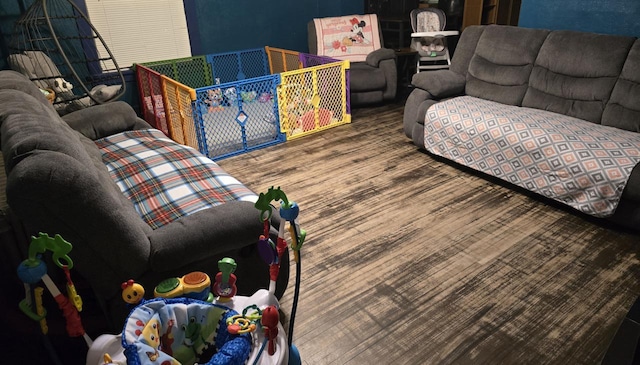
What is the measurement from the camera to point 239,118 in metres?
3.77

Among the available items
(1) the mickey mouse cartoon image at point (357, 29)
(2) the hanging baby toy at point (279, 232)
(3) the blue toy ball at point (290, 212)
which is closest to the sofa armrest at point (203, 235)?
(2) the hanging baby toy at point (279, 232)

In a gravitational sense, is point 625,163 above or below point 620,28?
below

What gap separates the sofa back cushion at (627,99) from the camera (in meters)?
2.81

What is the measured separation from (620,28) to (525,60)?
682 millimetres

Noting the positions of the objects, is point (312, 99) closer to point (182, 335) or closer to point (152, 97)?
point (152, 97)

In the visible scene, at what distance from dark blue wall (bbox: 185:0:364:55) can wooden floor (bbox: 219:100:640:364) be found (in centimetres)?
246

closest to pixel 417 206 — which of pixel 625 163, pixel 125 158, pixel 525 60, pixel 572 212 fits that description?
pixel 572 212

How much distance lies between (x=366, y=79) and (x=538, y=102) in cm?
191

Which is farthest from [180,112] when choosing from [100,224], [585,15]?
[585,15]

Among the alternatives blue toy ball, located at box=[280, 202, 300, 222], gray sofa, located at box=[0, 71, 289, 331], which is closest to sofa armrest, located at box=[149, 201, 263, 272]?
gray sofa, located at box=[0, 71, 289, 331]

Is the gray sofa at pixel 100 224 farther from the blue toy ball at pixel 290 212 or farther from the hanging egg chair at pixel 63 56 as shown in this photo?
the hanging egg chair at pixel 63 56

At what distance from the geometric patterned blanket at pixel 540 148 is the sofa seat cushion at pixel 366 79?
1391 mm

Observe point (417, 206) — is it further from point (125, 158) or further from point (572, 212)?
point (125, 158)

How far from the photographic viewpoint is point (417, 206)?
289cm
